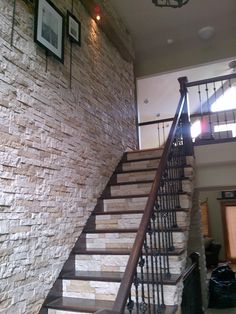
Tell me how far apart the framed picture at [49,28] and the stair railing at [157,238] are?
1.40 meters

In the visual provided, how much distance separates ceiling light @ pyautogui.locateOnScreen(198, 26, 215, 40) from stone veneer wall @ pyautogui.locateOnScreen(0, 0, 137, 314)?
2.44 m

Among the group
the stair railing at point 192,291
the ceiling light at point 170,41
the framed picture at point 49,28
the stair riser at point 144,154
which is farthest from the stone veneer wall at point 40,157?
the ceiling light at point 170,41

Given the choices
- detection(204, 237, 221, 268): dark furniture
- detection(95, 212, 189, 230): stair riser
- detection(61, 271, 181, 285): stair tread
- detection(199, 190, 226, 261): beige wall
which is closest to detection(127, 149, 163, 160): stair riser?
detection(95, 212, 189, 230): stair riser

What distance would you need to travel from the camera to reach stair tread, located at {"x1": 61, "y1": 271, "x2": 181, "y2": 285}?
2.29 metres

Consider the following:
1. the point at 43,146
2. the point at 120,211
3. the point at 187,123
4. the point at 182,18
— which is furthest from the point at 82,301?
the point at 182,18

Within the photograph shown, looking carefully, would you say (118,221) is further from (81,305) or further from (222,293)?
→ (222,293)

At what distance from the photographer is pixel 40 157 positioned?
2.44 metres

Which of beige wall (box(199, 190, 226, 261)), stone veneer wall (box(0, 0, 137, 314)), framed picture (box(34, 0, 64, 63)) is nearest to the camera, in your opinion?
stone veneer wall (box(0, 0, 137, 314))

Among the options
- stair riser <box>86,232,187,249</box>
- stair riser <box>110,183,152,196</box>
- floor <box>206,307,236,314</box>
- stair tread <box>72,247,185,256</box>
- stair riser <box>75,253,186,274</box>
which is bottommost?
floor <box>206,307,236,314</box>

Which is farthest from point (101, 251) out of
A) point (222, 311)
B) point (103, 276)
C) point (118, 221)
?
point (222, 311)

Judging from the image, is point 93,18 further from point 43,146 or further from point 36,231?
point 36,231

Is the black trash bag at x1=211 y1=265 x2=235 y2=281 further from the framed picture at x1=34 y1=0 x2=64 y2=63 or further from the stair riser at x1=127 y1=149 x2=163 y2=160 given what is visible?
the framed picture at x1=34 y1=0 x2=64 y2=63

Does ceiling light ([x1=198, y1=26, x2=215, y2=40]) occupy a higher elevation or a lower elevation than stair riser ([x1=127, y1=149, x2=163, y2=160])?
higher

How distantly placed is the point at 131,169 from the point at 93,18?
2.14 meters
